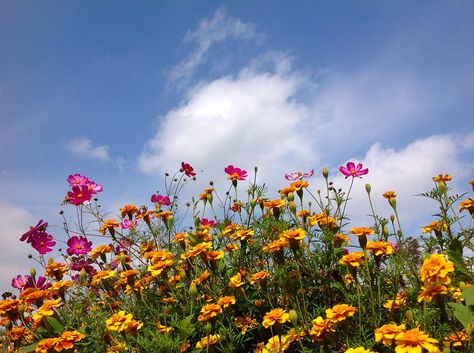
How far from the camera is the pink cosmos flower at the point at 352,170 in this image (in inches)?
130

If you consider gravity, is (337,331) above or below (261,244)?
below

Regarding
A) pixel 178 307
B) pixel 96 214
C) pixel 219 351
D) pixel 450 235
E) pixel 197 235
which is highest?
pixel 96 214

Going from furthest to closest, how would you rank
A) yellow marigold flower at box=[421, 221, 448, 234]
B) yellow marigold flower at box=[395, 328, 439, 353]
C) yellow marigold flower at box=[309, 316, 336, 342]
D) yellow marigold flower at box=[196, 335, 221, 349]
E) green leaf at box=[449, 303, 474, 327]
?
yellow marigold flower at box=[421, 221, 448, 234] → yellow marigold flower at box=[196, 335, 221, 349] → yellow marigold flower at box=[309, 316, 336, 342] → green leaf at box=[449, 303, 474, 327] → yellow marigold flower at box=[395, 328, 439, 353]

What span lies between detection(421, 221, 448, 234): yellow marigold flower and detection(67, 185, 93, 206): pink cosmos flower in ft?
9.09

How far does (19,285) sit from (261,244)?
2265 millimetres

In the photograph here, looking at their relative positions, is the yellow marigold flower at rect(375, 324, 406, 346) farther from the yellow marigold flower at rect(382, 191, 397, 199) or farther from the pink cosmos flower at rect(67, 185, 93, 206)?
the pink cosmos flower at rect(67, 185, 93, 206)

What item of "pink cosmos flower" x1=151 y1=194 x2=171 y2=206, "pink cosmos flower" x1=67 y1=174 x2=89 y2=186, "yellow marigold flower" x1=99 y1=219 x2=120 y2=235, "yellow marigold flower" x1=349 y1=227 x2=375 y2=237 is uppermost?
"pink cosmos flower" x1=67 y1=174 x2=89 y2=186

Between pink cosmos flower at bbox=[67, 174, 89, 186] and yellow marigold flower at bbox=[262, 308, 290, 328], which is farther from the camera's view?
pink cosmos flower at bbox=[67, 174, 89, 186]

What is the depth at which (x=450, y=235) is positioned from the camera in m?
2.87

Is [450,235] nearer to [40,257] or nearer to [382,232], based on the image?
[382,232]

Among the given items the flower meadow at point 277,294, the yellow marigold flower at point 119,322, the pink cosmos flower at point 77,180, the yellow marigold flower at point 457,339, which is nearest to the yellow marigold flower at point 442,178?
the flower meadow at point 277,294

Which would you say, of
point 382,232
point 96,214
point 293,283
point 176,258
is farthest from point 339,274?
point 96,214

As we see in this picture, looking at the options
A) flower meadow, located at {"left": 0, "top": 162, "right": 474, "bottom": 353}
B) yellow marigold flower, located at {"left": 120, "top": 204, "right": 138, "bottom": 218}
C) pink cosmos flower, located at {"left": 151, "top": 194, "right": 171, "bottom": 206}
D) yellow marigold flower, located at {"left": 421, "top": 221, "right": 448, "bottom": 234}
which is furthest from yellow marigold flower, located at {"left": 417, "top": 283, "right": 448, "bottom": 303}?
pink cosmos flower, located at {"left": 151, "top": 194, "right": 171, "bottom": 206}

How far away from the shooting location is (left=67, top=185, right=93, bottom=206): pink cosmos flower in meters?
3.77
